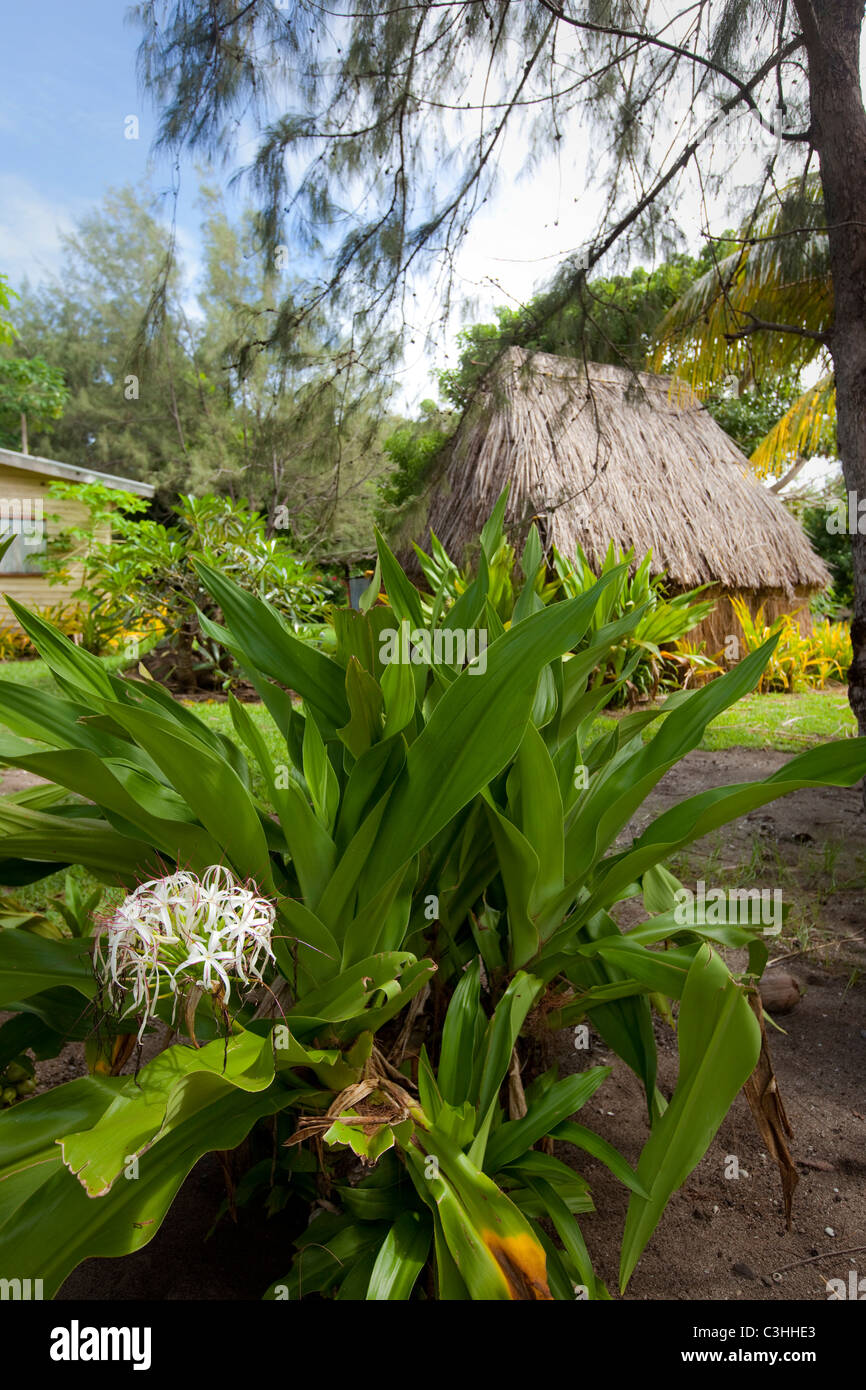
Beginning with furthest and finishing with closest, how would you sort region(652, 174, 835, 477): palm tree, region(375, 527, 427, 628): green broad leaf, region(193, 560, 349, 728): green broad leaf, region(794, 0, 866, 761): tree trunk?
region(652, 174, 835, 477): palm tree < region(794, 0, 866, 761): tree trunk < region(375, 527, 427, 628): green broad leaf < region(193, 560, 349, 728): green broad leaf

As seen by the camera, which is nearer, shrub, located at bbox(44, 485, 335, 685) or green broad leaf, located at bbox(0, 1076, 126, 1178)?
green broad leaf, located at bbox(0, 1076, 126, 1178)

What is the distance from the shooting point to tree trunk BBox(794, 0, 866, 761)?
8.89 ft

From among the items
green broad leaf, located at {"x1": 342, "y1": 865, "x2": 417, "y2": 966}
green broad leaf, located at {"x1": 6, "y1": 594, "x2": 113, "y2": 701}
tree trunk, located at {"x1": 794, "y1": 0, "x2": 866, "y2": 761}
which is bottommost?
green broad leaf, located at {"x1": 342, "y1": 865, "x2": 417, "y2": 966}

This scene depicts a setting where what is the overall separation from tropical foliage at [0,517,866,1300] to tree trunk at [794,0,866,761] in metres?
1.73

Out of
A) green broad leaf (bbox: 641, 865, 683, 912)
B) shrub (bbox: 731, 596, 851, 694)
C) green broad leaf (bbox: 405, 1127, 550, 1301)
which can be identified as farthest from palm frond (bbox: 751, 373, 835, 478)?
green broad leaf (bbox: 405, 1127, 550, 1301)

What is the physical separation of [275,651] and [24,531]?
1214cm

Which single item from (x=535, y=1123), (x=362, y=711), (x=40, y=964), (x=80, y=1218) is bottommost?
(x=535, y=1123)

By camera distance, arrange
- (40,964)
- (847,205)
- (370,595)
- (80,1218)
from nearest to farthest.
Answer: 1. (80,1218)
2. (40,964)
3. (370,595)
4. (847,205)

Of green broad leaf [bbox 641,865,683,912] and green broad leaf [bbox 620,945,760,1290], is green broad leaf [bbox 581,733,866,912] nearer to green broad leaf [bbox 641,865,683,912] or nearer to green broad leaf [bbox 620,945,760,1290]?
green broad leaf [bbox 620,945,760,1290]

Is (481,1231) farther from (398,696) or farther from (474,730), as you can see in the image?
(398,696)

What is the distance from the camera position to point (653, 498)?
364 inches

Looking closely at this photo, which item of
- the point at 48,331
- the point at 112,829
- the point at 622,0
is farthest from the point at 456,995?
the point at 48,331

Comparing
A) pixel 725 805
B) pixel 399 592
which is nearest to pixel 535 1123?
pixel 725 805
